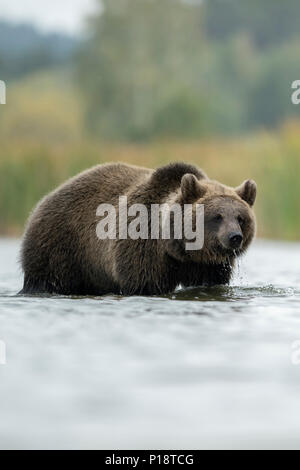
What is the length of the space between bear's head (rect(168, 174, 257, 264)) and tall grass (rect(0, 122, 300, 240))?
300 inches

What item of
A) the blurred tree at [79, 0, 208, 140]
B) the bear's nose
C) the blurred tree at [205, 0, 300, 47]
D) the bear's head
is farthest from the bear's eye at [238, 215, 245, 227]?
the blurred tree at [205, 0, 300, 47]

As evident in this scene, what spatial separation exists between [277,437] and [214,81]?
1905 inches

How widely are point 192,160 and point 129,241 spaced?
1048 cm

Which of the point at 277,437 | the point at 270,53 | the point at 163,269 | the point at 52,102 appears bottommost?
the point at 277,437

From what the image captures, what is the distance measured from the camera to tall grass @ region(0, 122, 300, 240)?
15.7m

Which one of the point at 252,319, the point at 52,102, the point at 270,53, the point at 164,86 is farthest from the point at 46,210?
the point at 270,53

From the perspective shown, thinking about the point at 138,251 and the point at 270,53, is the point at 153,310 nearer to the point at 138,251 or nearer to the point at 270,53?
the point at 138,251

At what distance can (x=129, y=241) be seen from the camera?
7.94 m

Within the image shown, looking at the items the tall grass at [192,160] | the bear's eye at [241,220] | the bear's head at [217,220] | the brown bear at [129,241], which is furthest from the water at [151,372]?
the tall grass at [192,160]

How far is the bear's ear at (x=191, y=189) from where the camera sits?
7738 mm

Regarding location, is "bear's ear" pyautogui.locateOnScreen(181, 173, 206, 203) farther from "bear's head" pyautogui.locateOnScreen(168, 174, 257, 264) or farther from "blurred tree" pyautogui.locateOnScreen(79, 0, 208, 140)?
"blurred tree" pyautogui.locateOnScreen(79, 0, 208, 140)

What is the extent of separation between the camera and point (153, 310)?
7.15m

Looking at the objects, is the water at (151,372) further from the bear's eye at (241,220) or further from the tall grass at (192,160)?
the tall grass at (192,160)

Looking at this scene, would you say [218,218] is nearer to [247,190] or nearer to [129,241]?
[247,190]
